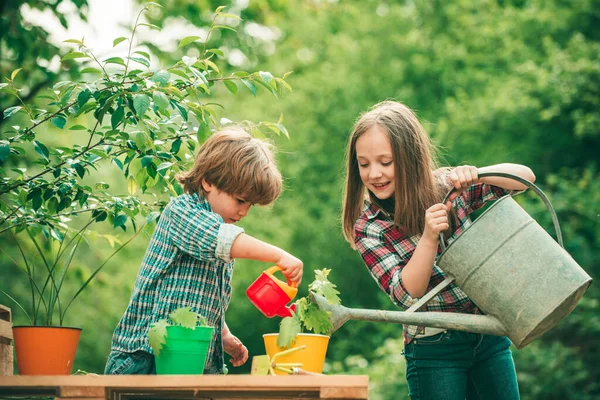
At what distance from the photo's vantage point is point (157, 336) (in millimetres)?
1791

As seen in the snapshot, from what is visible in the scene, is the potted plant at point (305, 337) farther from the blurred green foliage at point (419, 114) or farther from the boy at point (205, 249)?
the blurred green foliage at point (419, 114)

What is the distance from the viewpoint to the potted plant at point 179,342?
1.80 m

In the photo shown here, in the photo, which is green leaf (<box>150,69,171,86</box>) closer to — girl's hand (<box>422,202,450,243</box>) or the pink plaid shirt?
the pink plaid shirt

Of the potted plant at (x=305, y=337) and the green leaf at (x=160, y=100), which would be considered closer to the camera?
the potted plant at (x=305, y=337)

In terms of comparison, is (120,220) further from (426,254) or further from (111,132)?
(426,254)

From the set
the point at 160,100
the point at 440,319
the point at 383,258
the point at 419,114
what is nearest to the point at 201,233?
the point at 160,100

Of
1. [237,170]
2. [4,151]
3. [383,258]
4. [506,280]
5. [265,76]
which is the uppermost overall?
[265,76]

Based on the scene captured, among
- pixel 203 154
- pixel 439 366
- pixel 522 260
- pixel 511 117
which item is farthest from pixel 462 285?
pixel 511 117

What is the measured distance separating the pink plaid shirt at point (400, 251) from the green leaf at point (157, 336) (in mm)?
664

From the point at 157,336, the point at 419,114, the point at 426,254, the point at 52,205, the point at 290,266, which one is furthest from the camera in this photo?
the point at 419,114

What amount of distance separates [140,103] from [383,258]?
33.1 inches

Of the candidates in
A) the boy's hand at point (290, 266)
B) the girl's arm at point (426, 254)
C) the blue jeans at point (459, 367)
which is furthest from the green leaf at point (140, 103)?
the blue jeans at point (459, 367)

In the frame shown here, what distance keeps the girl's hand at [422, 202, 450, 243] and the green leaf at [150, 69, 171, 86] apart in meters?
0.83

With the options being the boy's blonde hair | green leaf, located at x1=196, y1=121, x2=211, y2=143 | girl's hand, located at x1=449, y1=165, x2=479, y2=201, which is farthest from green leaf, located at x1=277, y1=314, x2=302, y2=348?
green leaf, located at x1=196, y1=121, x2=211, y2=143
